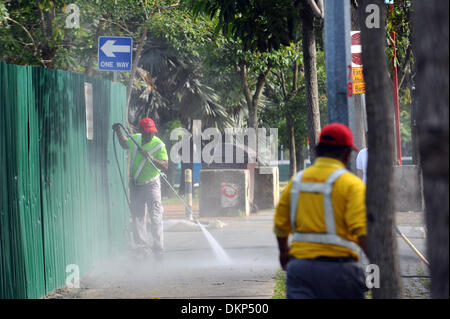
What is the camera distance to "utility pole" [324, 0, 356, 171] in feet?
21.1

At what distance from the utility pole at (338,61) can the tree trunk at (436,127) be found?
3.17 metres

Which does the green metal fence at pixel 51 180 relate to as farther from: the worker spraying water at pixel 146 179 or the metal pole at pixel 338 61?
the metal pole at pixel 338 61

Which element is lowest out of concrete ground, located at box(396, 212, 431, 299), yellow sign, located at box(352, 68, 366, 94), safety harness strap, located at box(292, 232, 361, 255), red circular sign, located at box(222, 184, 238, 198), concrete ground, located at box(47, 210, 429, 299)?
concrete ground, located at box(396, 212, 431, 299)

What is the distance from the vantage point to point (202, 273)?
9234mm

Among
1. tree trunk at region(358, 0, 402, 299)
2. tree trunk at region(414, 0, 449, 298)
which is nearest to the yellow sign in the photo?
tree trunk at region(358, 0, 402, 299)

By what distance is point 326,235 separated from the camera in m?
4.31

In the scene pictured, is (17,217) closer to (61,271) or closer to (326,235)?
(61,271)


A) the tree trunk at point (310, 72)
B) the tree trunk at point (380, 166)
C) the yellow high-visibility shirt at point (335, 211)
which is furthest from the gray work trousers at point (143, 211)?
the tree trunk at point (380, 166)

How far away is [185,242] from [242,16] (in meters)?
4.71

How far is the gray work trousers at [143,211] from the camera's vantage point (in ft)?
33.7

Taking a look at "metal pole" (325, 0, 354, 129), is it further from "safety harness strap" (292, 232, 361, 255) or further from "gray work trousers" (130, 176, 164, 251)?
"gray work trousers" (130, 176, 164, 251)

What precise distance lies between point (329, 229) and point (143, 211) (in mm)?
6424

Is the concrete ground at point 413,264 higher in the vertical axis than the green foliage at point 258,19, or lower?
lower
